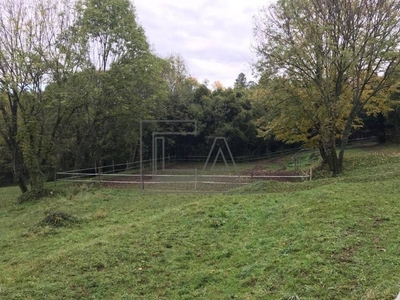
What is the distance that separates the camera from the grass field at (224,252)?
14.0ft

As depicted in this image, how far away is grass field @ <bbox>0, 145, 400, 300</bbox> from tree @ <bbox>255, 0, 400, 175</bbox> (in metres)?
6.11

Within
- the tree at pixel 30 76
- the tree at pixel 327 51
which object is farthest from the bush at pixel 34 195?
the tree at pixel 327 51

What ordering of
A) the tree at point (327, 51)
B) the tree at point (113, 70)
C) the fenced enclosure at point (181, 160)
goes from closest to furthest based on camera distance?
the tree at point (327, 51)
the tree at point (113, 70)
the fenced enclosure at point (181, 160)

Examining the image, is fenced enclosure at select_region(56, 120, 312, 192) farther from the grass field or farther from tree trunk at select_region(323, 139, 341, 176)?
the grass field

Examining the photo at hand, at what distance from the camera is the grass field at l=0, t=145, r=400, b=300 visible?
14.0 feet

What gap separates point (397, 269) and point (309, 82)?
11.9 meters

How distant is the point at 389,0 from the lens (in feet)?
42.6

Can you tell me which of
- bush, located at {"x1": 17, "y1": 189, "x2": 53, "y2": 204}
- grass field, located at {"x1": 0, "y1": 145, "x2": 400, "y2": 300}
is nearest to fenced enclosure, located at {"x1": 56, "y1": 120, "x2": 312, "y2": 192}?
bush, located at {"x1": 17, "y1": 189, "x2": 53, "y2": 204}

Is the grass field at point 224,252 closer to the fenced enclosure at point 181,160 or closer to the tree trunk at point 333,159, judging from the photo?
A: the tree trunk at point 333,159

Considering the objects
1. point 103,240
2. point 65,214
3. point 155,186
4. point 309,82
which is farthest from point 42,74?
point 309,82

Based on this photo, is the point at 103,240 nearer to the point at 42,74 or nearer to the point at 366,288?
the point at 366,288

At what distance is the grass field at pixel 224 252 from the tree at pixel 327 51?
6.11m

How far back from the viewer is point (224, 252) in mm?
5688

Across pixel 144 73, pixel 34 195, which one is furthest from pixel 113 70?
pixel 34 195
